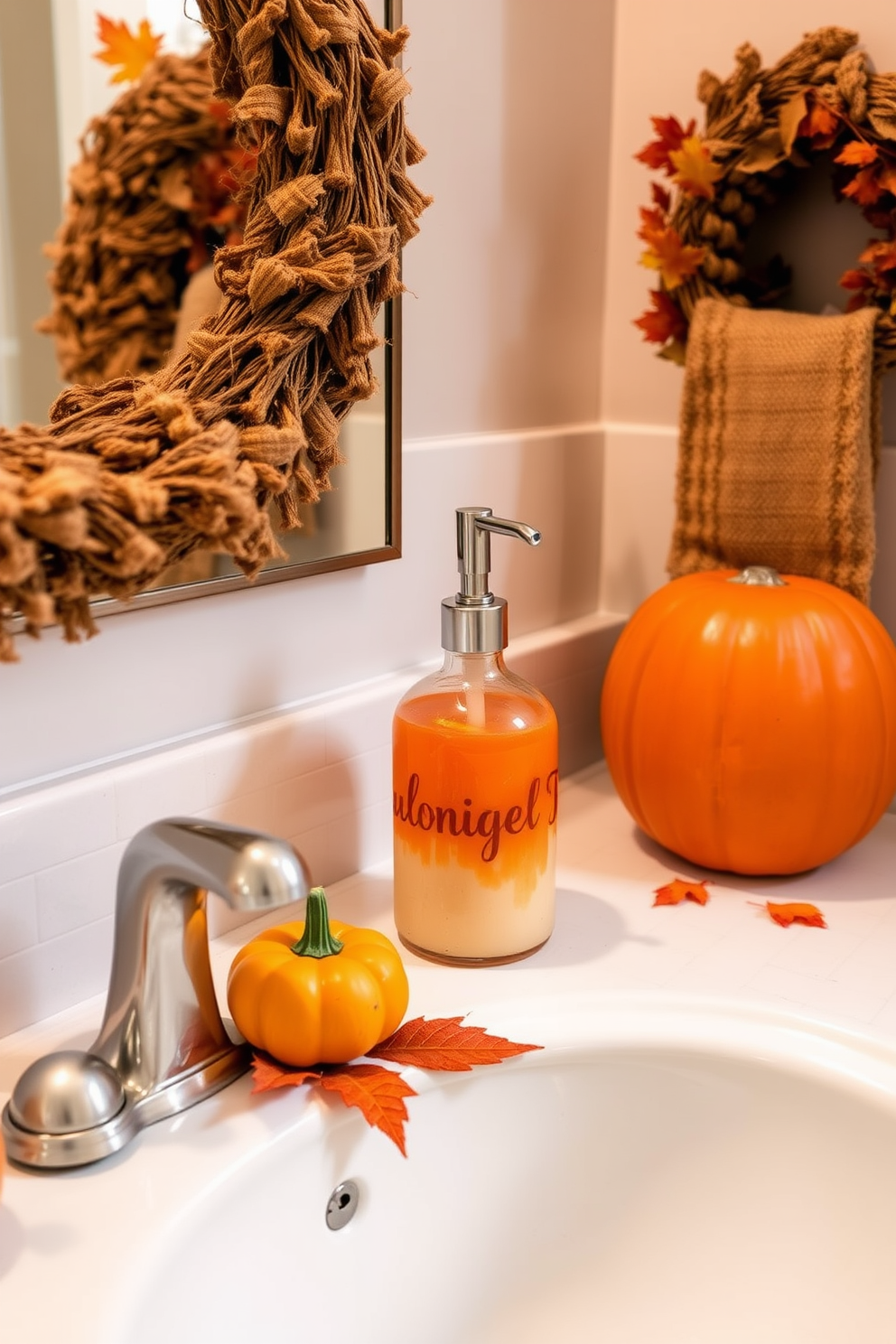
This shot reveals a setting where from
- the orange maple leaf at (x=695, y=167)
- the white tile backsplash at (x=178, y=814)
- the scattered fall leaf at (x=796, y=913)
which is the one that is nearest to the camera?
the white tile backsplash at (x=178, y=814)

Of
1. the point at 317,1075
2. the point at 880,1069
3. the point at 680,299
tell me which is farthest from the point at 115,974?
the point at 680,299

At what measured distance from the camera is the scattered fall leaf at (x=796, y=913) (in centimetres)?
79

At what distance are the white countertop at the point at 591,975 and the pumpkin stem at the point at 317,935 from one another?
0.07 metres

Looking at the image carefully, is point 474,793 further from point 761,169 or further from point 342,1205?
point 761,169

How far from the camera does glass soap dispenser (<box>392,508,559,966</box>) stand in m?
Answer: 0.69

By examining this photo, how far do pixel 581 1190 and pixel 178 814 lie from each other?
0.99 feet

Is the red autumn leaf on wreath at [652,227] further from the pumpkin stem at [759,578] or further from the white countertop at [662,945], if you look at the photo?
the white countertop at [662,945]

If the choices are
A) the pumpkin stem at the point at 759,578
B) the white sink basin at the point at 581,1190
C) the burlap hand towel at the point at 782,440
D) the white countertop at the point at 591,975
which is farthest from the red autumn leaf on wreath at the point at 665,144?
the white sink basin at the point at 581,1190

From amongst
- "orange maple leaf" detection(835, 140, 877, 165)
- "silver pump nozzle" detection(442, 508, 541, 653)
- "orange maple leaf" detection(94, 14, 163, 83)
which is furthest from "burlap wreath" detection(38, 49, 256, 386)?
"orange maple leaf" detection(835, 140, 877, 165)

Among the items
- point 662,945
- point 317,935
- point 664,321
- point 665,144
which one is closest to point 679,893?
point 662,945

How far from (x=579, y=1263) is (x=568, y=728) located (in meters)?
0.47

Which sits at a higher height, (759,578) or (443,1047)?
(759,578)

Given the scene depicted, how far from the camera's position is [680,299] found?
0.96 m

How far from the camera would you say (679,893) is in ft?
2.69
